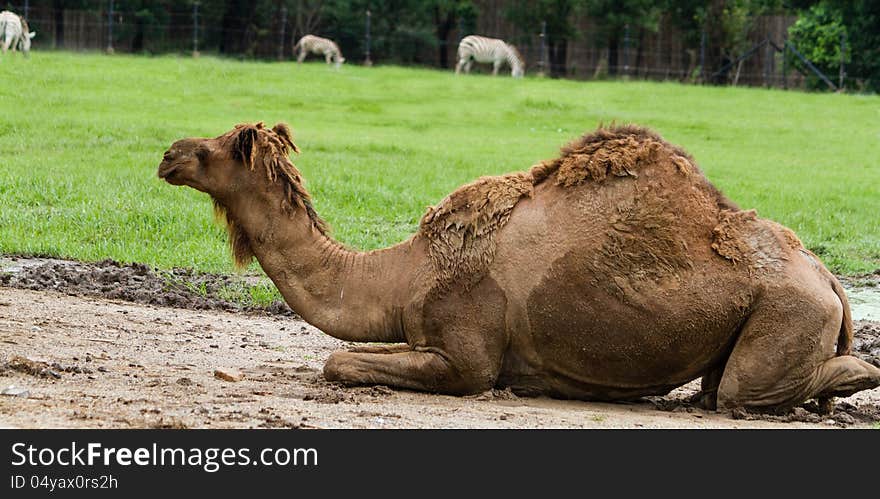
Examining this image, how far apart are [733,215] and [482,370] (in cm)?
172

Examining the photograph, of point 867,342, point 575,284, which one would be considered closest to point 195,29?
point 867,342

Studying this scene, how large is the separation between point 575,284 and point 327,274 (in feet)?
4.90

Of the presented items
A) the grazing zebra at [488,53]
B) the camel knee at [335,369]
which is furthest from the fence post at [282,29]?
the camel knee at [335,369]

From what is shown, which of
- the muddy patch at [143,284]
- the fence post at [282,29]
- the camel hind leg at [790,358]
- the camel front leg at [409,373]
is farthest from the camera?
the fence post at [282,29]

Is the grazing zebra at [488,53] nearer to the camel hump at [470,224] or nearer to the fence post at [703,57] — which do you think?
the fence post at [703,57]

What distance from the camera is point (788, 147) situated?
87.9ft

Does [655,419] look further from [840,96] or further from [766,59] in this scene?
[766,59]

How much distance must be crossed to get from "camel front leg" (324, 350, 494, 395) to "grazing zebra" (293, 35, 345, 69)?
39.4 m

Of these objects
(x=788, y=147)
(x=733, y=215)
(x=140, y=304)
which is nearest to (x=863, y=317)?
(x=733, y=215)

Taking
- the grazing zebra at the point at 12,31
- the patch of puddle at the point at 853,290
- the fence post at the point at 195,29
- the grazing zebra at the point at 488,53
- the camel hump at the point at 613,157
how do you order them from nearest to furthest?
the camel hump at the point at 613,157 < the patch of puddle at the point at 853,290 < the grazing zebra at the point at 12,31 < the fence post at the point at 195,29 < the grazing zebra at the point at 488,53

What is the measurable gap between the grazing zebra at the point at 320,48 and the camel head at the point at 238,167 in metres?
38.9

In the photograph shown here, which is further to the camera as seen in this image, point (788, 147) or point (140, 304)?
point (788, 147)

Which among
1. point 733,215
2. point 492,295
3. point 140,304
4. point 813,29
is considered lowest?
point 140,304

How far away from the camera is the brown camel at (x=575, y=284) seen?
726cm
